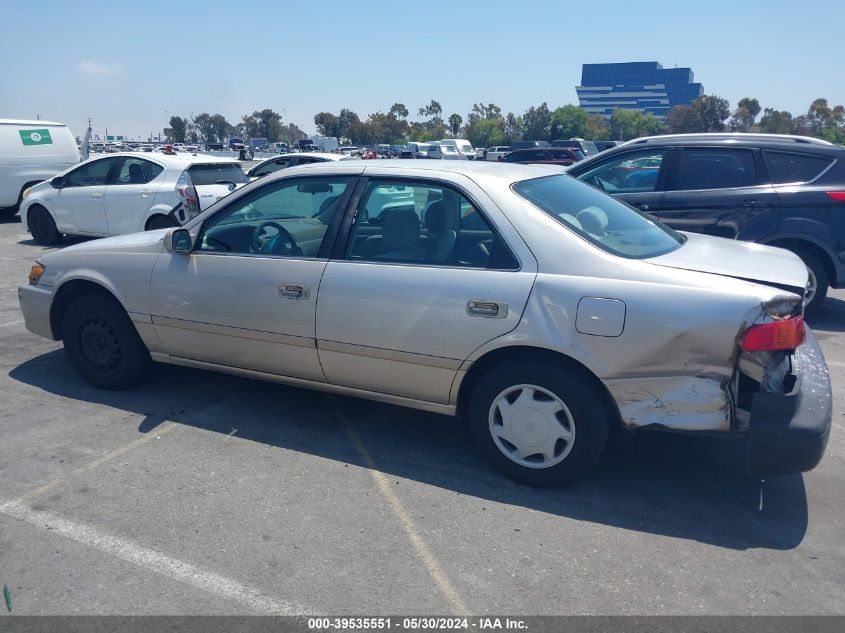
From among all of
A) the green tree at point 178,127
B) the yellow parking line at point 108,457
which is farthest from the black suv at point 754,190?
the green tree at point 178,127

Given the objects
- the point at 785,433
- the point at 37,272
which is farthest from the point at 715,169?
the point at 37,272

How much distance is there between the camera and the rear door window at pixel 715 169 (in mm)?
7059

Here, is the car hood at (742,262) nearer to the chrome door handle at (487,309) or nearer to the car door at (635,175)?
the chrome door handle at (487,309)

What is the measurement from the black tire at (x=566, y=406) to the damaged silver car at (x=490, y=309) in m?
0.01

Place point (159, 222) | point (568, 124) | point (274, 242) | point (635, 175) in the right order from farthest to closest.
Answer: point (568, 124) < point (159, 222) < point (635, 175) < point (274, 242)

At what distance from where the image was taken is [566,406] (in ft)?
11.5

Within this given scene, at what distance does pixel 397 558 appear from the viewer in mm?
3113

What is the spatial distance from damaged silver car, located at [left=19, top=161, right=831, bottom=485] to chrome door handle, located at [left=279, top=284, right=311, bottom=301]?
14mm

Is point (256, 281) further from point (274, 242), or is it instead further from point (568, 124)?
point (568, 124)

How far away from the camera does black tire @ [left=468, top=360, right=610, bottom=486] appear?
348cm

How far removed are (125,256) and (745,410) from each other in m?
3.97

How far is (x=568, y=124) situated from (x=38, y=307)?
74582mm

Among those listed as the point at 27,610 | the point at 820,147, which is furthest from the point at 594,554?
the point at 820,147

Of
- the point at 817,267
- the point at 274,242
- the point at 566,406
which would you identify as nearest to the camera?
the point at 566,406
